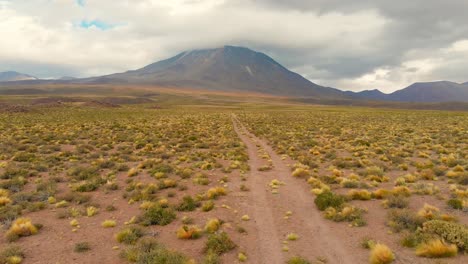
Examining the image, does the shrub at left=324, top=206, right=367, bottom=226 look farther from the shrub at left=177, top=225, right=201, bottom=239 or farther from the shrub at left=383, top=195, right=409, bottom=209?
the shrub at left=177, top=225, right=201, bottom=239

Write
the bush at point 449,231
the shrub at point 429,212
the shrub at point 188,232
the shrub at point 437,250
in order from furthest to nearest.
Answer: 1. the shrub at point 429,212
2. the shrub at point 188,232
3. the bush at point 449,231
4. the shrub at point 437,250

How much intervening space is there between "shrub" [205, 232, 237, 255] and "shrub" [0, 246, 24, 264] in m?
5.05

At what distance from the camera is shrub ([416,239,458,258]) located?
7715 millimetres

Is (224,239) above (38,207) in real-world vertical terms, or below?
above

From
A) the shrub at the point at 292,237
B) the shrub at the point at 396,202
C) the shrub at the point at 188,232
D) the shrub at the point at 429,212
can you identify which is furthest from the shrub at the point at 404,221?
the shrub at the point at 188,232

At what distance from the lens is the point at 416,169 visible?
18.5m

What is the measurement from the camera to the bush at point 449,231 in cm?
802

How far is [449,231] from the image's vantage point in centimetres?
845

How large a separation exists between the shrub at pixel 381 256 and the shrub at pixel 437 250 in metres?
0.78

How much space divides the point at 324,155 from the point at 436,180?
911cm

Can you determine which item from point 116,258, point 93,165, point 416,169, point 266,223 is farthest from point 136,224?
point 416,169

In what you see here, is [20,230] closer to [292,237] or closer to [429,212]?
[292,237]

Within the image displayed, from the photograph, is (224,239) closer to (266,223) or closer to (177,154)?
(266,223)

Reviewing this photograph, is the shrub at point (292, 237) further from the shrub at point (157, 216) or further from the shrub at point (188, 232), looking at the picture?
the shrub at point (157, 216)
